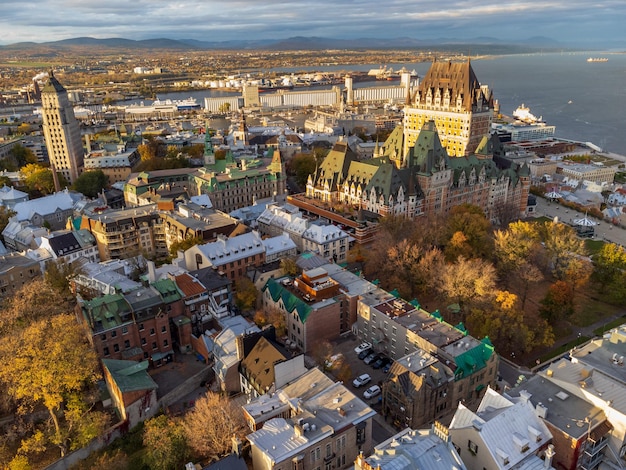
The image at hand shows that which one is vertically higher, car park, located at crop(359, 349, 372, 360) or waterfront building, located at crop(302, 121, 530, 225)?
waterfront building, located at crop(302, 121, 530, 225)

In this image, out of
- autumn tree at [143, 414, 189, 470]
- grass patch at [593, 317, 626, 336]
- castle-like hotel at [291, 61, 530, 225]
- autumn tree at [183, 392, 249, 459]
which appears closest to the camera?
autumn tree at [183, 392, 249, 459]

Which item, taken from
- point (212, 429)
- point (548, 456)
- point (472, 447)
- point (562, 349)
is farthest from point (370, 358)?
point (562, 349)

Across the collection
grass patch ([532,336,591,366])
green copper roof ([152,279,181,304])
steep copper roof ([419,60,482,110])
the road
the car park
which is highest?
steep copper roof ([419,60,482,110])

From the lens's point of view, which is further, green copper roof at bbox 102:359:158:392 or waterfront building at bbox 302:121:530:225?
waterfront building at bbox 302:121:530:225

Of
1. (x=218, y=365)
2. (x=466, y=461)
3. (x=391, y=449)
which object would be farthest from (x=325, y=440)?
(x=218, y=365)

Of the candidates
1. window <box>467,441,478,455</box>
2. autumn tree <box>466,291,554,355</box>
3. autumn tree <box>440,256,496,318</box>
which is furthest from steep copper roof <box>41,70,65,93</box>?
window <box>467,441,478,455</box>

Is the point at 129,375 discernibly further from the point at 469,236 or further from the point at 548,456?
the point at 469,236

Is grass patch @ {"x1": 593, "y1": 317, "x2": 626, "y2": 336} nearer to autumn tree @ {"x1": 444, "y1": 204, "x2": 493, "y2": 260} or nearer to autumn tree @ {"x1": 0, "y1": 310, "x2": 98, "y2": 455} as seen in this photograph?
autumn tree @ {"x1": 444, "y1": 204, "x2": 493, "y2": 260}

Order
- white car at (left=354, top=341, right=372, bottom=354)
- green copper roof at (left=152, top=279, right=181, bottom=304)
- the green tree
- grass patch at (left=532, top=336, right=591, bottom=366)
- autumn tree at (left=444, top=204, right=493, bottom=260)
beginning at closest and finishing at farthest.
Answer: green copper roof at (left=152, top=279, right=181, bottom=304)
white car at (left=354, top=341, right=372, bottom=354)
grass patch at (left=532, top=336, right=591, bottom=366)
autumn tree at (left=444, top=204, right=493, bottom=260)
the green tree
